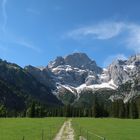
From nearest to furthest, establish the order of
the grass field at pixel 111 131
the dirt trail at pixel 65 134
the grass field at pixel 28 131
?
the dirt trail at pixel 65 134 → the grass field at pixel 28 131 → the grass field at pixel 111 131

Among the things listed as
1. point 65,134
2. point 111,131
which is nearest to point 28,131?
point 65,134

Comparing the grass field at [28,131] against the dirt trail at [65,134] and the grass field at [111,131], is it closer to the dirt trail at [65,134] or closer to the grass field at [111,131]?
the dirt trail at [65,134]

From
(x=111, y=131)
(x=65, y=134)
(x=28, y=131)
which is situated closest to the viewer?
(x=65, y=134)

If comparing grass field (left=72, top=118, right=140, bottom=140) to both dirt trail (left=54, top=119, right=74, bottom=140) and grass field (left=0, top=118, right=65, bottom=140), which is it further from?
grass field (left=0, top=118, right=65, bottom=140)

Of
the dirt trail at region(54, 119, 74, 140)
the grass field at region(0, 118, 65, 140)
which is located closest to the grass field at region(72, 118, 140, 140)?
the dirt trail at region(54, 119, 74, 140)

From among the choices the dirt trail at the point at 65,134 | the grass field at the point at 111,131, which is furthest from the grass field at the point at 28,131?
the grass field at the point at 111,131

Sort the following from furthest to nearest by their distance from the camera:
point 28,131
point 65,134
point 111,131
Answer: point 111,131 → point 28,131 → point 65,134

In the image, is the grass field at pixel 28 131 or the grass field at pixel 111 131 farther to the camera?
the grass field at pixel 111 131

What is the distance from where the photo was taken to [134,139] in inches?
2213

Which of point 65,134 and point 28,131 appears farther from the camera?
point 28,131

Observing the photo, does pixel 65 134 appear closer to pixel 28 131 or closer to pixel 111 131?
pixel 28 131

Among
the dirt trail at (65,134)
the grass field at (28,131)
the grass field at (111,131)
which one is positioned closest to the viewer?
the dirt trail at (65,134)

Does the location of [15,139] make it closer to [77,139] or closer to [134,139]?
[77,139]

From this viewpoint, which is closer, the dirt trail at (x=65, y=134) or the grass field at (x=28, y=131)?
the dirt trail at (x=65, y=134)
